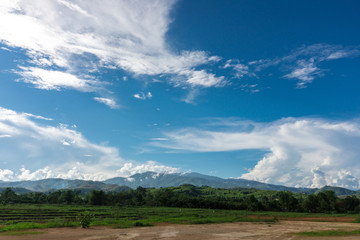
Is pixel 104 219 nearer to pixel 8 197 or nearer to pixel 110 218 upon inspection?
pixel 110 218

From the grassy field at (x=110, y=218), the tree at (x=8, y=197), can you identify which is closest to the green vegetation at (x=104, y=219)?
the grassy field at (x=110, y=218)

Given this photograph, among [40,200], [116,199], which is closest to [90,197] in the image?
[116,199]

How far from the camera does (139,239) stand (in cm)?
2678

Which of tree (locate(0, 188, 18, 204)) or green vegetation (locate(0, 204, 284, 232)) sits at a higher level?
tree (locate(0, 188, 18, 204))

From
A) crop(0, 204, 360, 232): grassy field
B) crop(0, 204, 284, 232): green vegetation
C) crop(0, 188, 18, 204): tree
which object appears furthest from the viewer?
crop(0, 188, 18, 204): tree

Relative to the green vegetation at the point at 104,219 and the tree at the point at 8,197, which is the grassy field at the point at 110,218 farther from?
the tree at the point at 8,197

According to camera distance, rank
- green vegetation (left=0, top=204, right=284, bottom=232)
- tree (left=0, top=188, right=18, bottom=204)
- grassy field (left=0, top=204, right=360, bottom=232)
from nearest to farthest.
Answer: green vegetation (left=0, top=204, right=284, bottom=232)
grassy field (left=0, top=204, right=360, bottom=232)
tree (left=0, top=188, right=18, bottom=204)

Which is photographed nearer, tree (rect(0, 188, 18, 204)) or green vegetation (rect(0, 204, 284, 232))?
green vegetation (rect(0, 204, 284, 232))

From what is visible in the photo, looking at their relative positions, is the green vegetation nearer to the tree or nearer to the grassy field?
the grassy field

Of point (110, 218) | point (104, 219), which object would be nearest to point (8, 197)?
point (110, 218)

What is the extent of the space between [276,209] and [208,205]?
28.3 meters

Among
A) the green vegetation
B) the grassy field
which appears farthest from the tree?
the green vegetation

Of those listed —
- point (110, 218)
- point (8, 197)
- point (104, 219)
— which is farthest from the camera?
point (8, 197)

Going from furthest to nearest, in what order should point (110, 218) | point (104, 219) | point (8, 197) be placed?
1. point (8, 197)
2. point (110, 218)
3. point (104, 219)
